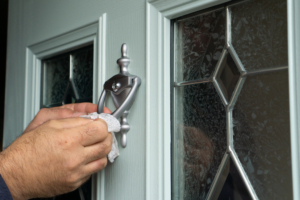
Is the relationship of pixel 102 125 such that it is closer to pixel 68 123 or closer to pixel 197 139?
pixel 68 123

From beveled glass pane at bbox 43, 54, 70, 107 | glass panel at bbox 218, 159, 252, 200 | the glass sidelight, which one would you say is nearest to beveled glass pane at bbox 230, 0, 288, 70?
the glass sidelight

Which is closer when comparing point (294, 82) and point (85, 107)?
point (294, 82)

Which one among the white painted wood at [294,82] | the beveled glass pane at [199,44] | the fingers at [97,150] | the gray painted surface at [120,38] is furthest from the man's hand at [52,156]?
the white painted wood at [294,82]

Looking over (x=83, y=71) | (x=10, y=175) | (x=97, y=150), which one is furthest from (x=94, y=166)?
(x=83, y=71)

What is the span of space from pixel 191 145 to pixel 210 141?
47 mm

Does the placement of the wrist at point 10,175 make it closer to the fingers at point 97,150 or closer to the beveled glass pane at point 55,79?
the fingers at point 97,150

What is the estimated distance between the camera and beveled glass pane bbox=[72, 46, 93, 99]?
2.68 feet

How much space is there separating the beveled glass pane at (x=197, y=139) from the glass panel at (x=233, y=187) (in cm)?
3

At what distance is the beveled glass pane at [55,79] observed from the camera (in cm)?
92

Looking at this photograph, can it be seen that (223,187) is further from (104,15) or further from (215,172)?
(104,15)

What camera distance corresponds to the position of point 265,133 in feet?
1.59

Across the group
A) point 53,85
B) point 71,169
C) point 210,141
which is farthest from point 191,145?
point 53,85

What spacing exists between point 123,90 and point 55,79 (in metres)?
0.42

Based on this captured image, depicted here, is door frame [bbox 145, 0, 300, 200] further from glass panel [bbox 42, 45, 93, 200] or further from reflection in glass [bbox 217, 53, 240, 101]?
glass panel [bbox 42, 45, 93, 200]
